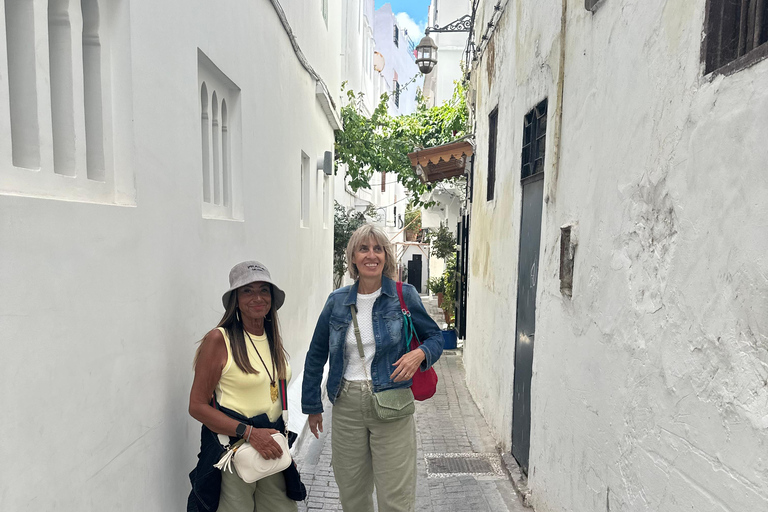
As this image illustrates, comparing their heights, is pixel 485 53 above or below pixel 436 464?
above

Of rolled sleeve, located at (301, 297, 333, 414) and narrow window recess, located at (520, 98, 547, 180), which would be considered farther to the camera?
narrow window recess, located at (520, 98, 547, 180)

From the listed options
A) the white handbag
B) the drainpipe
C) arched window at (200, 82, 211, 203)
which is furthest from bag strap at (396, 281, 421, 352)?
arched window at (200, 82, 211, 203)

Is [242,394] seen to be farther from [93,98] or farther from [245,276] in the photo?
[93,98]

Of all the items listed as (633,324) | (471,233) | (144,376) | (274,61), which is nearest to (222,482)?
(144,376)

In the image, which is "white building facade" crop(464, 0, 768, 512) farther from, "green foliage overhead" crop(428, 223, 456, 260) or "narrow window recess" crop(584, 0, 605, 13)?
"green foliage overhead" crop(428, 223, 456, 260)

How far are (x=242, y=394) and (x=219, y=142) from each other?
192 centimetres

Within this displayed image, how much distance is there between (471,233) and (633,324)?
17.9ft

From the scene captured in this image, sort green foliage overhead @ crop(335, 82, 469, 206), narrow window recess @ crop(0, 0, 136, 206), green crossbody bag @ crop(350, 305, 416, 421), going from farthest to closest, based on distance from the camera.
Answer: green foliage overhead @ crop(335, 82, 469, 206), green crossbody bag @ crop(350, 305, 416, 421), narrow window recess @ crop(0, 0, 136, 206)

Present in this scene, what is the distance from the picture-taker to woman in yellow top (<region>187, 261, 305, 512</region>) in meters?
2.33

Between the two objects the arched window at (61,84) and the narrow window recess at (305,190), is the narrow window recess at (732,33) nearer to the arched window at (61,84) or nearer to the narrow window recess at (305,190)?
the arched window at (61,84)

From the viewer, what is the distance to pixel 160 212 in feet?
7.96

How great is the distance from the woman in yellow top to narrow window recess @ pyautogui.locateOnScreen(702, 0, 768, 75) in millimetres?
1963

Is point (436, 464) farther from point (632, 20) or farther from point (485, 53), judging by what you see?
point (485, 53)

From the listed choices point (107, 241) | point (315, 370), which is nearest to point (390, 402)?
point (315, 370)
